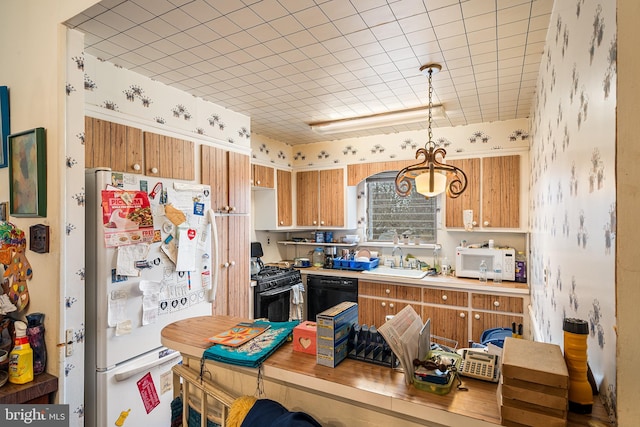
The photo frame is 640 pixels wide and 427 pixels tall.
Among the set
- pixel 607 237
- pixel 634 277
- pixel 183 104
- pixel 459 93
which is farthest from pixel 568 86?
pixel 183 104

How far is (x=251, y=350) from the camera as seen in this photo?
4.28 feet

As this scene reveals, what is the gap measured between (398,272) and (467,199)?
3.59ft

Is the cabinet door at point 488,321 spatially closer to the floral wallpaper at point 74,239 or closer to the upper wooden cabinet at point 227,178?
the upper wooden cabinet at point 227,178

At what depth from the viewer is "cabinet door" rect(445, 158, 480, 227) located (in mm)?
3633

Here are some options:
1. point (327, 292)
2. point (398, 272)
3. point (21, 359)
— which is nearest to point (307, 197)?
point (327, 292)

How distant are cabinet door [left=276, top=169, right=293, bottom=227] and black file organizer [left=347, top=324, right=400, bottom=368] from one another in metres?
3.18

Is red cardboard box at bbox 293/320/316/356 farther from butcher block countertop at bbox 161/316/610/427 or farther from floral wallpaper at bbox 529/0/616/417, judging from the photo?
floral wallpaper at bbox 529/0/616/417

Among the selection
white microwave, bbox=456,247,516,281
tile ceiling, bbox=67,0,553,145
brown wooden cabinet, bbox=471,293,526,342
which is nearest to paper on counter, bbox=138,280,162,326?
tile ceiling, bbox=67,0,553,145

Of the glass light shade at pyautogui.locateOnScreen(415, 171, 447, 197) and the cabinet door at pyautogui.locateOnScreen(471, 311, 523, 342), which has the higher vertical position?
the glass light shade at pyautogui.locateOnScreen(415, 171, 447, 197)

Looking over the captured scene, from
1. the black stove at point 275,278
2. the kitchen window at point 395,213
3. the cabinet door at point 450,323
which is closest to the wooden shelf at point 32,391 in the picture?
the black stove at point 275,278

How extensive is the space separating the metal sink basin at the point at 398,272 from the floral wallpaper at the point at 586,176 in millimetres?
2076

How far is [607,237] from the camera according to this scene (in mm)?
782

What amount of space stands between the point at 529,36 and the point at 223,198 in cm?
249

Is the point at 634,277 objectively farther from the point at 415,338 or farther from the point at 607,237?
the point at 415,338
